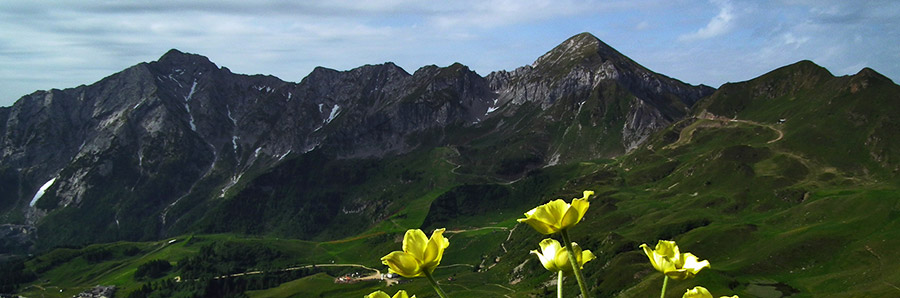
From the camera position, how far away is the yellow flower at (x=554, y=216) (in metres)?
4.37

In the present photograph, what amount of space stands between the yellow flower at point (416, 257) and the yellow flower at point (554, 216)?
754mm

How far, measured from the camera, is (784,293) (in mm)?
89562

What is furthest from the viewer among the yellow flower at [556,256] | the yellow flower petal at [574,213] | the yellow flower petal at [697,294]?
the yellow flower at [556,256]

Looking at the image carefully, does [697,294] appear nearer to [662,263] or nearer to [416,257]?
[662,263]

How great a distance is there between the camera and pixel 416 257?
4.65 metres

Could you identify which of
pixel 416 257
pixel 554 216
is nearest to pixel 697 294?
pixel 554 216

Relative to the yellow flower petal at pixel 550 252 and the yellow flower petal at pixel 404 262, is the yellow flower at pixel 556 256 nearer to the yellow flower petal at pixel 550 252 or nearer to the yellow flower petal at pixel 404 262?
the yellow flower petal at pixel 550 252

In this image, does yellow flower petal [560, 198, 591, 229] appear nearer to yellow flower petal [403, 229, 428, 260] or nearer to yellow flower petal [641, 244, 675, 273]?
yellow flower petal [641, 244, 675, 273]

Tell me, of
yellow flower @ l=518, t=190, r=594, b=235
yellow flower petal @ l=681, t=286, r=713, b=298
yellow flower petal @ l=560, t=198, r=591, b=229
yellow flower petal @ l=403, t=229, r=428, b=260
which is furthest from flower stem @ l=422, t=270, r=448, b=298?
yellow flower petal @ l=681, t=286, r=713, b=298

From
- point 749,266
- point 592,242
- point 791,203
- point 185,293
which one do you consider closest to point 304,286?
point 185,293

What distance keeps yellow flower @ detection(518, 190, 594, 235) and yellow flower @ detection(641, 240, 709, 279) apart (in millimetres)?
648

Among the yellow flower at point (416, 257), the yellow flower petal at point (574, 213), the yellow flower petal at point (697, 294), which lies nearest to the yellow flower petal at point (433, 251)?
the yellow flower at point (416, 257)

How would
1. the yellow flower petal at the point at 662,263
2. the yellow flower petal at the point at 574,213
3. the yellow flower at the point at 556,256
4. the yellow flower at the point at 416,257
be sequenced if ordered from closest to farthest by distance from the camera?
the yellow flower petal at the point at 574,213
the yellow flower at the point at 416,257
the yellow flower petal at the point at 662,263
the yellow flower at the point at 556,256

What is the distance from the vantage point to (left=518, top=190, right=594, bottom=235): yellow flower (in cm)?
437
